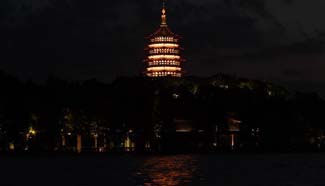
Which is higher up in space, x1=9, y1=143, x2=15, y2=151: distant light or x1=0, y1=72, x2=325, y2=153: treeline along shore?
x1=0, y1=72, x2=325, y2=153: treeline along shore

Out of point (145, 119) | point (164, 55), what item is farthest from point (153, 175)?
point (164, 55)

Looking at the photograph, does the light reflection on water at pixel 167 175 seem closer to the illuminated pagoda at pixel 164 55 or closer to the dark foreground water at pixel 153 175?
the dark foreground water at pixel 153 175

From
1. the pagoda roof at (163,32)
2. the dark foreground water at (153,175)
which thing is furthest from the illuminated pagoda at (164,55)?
the dark foreground water at (153,175)

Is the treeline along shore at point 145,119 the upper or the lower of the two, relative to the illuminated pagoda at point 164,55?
lower

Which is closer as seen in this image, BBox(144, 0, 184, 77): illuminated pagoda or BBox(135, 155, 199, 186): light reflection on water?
BBox(135, 155, 199, 186): light reflection on water

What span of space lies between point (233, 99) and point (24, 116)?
36.9m

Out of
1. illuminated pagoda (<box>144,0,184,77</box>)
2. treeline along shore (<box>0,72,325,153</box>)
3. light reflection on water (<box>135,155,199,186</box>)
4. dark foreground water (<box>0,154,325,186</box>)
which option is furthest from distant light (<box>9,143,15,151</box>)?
illuminated pagoda (<box>144,0,184,77</box>)

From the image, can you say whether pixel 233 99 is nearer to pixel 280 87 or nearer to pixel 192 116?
pixel 192 116

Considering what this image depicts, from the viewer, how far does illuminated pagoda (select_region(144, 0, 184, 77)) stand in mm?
178250

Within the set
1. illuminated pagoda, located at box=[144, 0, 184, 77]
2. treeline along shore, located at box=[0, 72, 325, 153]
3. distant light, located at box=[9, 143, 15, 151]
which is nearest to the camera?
treeline along shore, located at box=[0, 72, 325, 153]

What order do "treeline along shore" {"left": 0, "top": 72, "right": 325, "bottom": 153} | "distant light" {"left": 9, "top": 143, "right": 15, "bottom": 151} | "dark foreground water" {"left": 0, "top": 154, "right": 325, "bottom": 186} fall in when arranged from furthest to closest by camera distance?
1. "distant light" {"left": 9, "top": 143, "right": 15, "bottom": 151}
2. "treeline along shore" {"left": 0, "top": 72, "right": 325, "bottom": 153}
3. "dark foreground water" {"left": 0, "top": 154, "right": 325, "bottom": 186}

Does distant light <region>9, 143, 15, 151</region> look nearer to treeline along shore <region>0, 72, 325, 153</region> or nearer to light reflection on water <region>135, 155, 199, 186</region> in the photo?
treeline along shore <region>0, 72, 325, 153</region>

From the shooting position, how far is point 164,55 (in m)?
178

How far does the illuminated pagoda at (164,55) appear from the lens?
585ft
